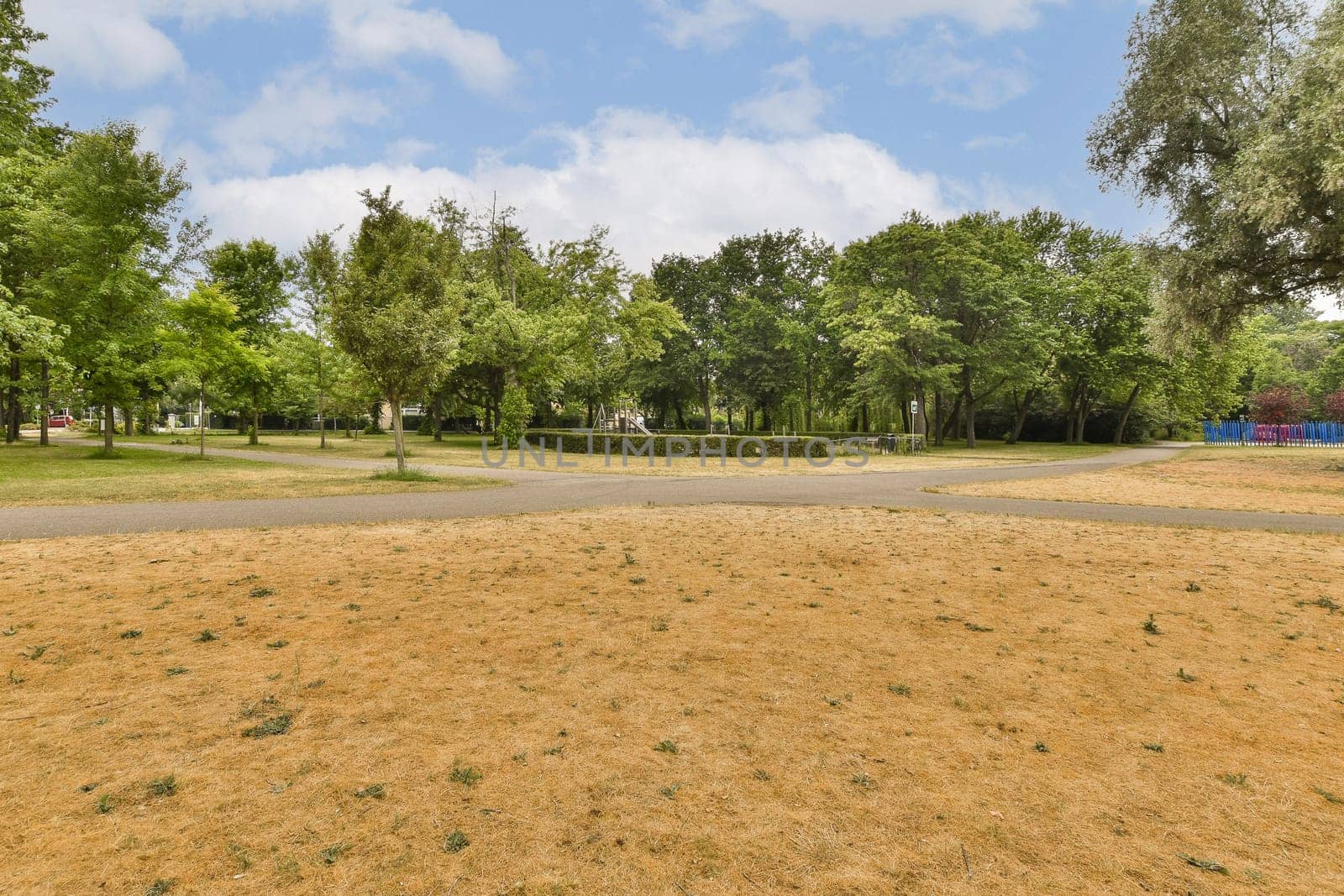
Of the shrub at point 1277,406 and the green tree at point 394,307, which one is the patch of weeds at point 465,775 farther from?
the shrub at point 1277,406

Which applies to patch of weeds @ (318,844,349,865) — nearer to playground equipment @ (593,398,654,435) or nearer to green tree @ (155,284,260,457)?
green tree @ (155,284,260,457)

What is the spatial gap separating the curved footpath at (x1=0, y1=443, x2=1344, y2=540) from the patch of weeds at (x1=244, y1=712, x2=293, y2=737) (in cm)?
663

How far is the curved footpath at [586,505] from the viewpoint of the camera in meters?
8.97

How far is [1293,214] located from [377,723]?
2155 cm

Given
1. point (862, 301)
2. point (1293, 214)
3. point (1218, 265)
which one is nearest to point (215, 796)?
point (1293, 214)

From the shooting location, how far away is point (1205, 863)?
6.88ft

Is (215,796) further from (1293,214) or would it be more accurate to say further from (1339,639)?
(1293,214)

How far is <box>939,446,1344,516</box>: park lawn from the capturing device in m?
11.7

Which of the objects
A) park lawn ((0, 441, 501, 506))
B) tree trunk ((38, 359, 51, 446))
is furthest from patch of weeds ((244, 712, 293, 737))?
tree trunk ((38, 359, 51, 446))

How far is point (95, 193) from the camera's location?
1941 centimetres

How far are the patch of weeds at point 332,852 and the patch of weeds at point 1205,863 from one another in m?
2.80

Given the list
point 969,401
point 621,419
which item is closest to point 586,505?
point 969,401

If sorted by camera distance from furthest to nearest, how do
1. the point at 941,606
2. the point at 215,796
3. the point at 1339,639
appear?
the point at 941,606, the point at 1339,639, the point at 215,796

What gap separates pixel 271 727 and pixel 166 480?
48.0 feet
